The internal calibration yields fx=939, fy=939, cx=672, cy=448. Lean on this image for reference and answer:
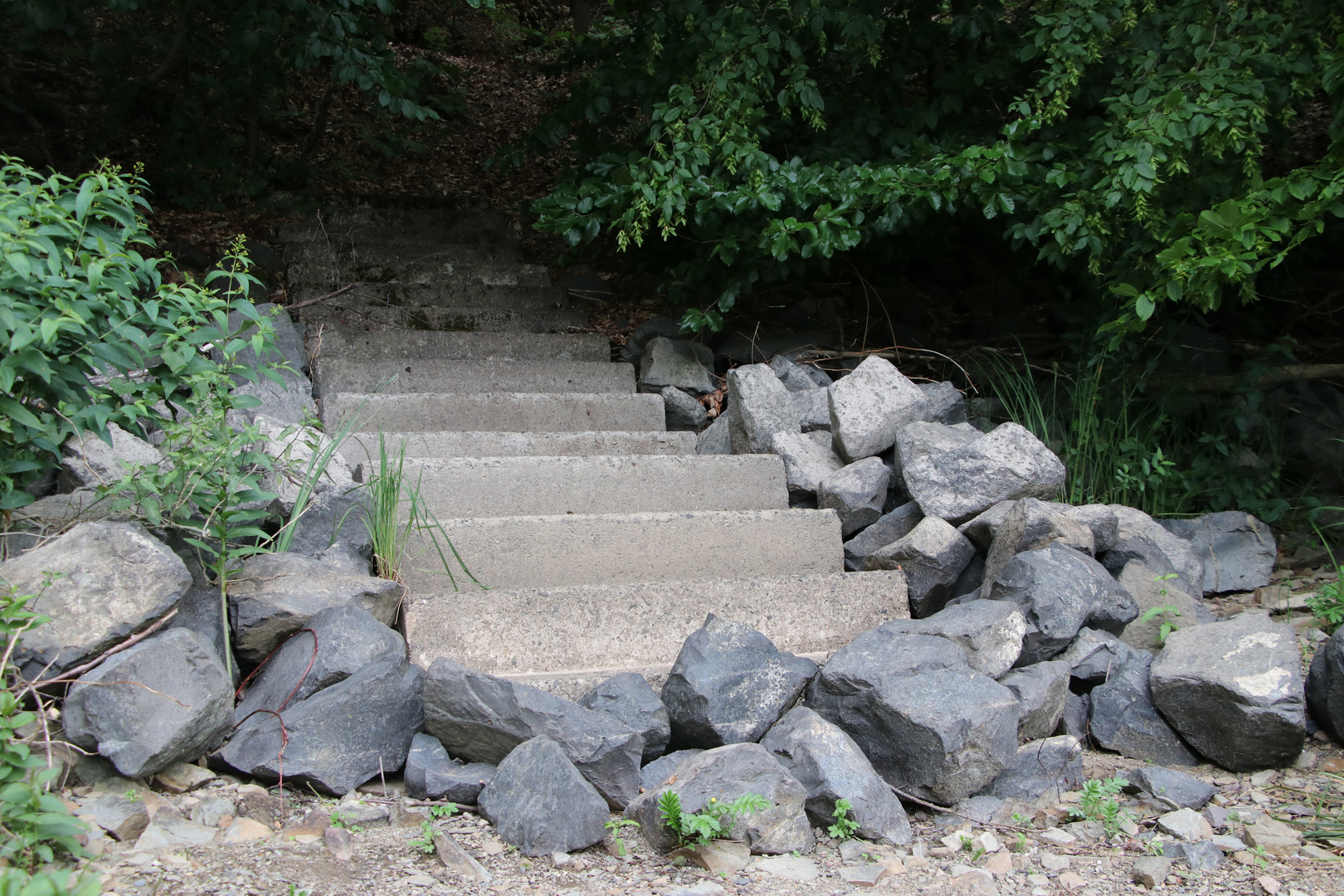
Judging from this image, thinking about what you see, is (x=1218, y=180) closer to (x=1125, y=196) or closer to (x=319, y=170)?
(x=1125, y=196)

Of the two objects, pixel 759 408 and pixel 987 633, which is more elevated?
pixel 759 408

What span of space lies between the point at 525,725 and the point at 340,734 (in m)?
0.40

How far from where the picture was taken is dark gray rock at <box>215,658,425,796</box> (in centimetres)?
197

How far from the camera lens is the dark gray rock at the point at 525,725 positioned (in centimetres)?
198

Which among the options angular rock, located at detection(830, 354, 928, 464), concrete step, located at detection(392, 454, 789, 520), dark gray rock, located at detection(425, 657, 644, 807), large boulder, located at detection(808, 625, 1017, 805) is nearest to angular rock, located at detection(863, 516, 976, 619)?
angular rock, located at detection(830, 354, 928, 464)

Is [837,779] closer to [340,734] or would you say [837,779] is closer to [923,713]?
[923,713]

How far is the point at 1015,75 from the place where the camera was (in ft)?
13.8

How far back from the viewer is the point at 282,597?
2229 millimetres

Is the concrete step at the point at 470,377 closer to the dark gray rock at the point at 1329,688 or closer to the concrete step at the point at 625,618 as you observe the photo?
the concrete step at the point at 625,618

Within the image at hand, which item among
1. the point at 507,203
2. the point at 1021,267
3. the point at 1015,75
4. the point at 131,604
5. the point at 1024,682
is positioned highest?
the point at 1015,75

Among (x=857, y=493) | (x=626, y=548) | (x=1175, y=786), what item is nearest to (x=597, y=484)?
(x=626, y=548)

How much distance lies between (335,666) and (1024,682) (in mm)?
1633

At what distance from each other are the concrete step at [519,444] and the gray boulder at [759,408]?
0.30 metres

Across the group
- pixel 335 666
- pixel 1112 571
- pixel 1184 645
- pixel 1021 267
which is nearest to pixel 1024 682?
pixel 1184 645
